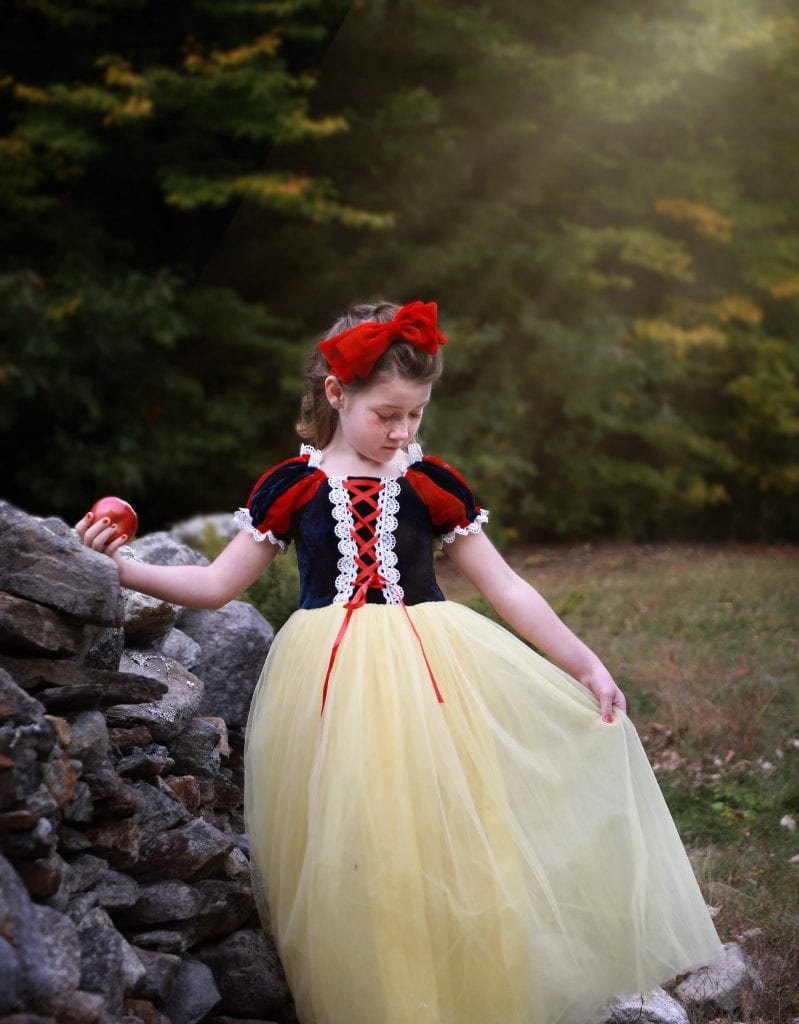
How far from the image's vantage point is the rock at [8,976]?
77.4 inches

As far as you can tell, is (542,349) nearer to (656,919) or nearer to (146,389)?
(146,389)

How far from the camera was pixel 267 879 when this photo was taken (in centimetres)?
284

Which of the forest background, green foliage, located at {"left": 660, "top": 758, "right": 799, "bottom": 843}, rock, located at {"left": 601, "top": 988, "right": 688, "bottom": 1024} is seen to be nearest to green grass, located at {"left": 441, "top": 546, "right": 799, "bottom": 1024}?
green foliage, located at {"left": 660, "top": 758, "right": 799, "bottom": 843}

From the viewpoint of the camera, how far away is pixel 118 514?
2771 millimetres

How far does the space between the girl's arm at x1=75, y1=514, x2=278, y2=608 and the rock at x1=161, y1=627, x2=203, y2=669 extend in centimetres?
82

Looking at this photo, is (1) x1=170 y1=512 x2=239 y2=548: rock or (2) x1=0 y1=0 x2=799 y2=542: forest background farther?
(2) x1=0 y1=0 x2=799 y2=542: forest background

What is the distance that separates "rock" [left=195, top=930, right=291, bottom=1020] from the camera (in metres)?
2.77

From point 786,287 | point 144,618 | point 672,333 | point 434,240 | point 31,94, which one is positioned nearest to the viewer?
point 144,618

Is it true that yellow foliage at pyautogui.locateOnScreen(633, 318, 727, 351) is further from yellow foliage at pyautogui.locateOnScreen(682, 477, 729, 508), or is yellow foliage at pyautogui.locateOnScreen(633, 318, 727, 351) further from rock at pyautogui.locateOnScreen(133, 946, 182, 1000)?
rock at pyautogui.locateOnScreen(133, 946, 182, 1000)

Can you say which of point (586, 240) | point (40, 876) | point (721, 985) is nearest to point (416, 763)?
point (40, 876)

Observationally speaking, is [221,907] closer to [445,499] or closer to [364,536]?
[364,536]

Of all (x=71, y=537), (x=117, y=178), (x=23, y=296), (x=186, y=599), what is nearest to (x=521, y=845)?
(x=186, y=599)

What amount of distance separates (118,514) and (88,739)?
0.55 m

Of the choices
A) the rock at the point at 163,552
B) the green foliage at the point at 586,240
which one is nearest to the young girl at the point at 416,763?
the rock at the point at 163,552
